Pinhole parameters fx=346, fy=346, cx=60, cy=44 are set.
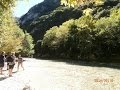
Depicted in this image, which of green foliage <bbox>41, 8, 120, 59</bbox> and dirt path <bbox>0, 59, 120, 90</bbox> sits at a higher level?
green foliage <bbox>41, 8, 120, 59</bbox>

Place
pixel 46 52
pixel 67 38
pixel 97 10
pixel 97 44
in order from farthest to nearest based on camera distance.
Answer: pixel 97 10 < pixel 46 52 < pixel 67 38 < pixel 97 44

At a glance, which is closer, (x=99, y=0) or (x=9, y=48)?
(x=99, y=0)

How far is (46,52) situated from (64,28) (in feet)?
53.7

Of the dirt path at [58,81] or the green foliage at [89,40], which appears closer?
the dirt path at [58,81]

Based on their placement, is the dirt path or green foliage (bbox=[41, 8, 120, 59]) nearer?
the dirt path

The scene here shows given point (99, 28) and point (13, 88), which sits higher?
point (99, 28)

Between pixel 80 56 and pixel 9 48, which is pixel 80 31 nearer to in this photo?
pixel 80 56

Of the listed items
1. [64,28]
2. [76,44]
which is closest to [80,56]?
[76,44]

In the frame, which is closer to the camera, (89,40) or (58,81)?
(58,81)

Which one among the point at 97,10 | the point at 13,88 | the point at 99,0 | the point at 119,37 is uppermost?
the point at 97,10

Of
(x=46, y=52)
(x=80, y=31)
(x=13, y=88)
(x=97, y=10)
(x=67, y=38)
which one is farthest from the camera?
(x=97, y=10)

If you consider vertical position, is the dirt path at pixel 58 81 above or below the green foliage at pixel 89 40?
below

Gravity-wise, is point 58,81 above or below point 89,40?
below

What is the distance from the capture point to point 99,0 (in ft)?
20.1
